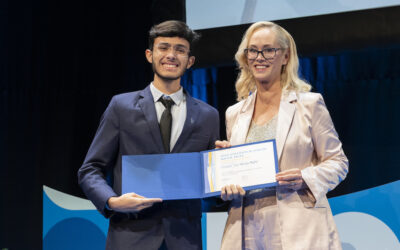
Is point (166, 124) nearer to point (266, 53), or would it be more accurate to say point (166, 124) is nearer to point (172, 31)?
point (172, 31)

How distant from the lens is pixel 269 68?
2156mm

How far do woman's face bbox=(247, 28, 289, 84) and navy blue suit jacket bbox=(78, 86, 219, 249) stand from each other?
315 mm

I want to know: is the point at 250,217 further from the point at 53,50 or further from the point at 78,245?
the point at 53,50

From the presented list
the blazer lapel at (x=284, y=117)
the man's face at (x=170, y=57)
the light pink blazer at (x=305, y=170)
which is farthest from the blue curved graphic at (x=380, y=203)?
the man's face at (x=170, y=57)

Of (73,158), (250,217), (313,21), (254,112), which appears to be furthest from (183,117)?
(73,158)

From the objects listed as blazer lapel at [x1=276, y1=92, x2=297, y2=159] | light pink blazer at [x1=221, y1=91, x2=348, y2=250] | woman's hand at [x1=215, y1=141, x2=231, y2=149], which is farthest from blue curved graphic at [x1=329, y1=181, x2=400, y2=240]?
woman's hand at [x1=215, y1=141, x2=231, y2=149]

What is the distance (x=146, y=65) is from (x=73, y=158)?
1.03 m

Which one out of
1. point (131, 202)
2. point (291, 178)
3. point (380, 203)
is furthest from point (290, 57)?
point (380, 203)

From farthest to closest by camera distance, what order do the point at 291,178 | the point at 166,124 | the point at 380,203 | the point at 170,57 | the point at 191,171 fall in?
the point at 380,203, the point at 170,57, the point at 166,124, the point at 191,171, the point at 291,178

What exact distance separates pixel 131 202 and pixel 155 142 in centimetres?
30

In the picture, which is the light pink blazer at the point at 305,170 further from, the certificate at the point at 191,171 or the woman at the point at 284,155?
the certificate at the point at 191,171

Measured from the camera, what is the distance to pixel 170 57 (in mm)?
2203

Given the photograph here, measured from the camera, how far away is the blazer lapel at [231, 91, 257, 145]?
2.14 metres

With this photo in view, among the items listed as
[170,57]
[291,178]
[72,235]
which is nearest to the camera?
[291,178]
